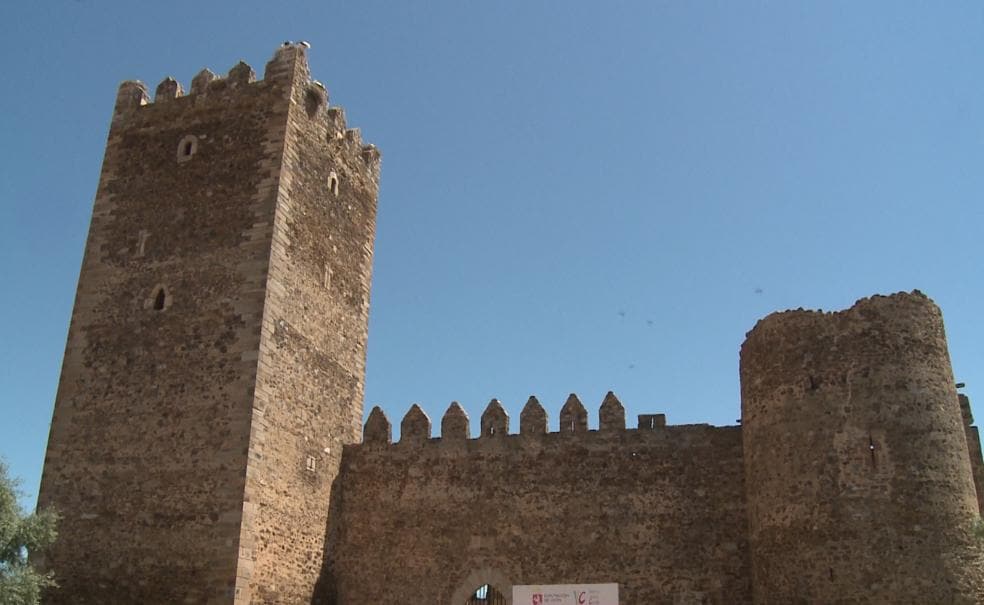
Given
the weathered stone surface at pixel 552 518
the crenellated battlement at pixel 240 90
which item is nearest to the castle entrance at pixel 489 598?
the weathered stone surface at pixel 552 518

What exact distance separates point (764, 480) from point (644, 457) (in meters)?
2.08

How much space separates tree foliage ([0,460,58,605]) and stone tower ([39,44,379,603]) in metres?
0.57

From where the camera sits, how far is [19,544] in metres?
13.0

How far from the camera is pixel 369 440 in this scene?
1641cm

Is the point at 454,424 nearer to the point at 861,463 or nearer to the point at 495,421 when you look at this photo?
the point at 495,421

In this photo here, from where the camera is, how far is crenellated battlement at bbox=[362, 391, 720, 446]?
15273 millimetres

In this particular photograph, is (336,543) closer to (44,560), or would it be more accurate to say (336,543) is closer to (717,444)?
(44,560)

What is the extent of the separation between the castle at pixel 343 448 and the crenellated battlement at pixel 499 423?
4 centimetres

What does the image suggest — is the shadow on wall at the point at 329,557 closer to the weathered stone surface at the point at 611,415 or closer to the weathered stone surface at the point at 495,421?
the weathered stone surface at the point at 495,421

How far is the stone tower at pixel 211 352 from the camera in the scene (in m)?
13.5

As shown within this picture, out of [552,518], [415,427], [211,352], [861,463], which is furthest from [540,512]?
[211,352]

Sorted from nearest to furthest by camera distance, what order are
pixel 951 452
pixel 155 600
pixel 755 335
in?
pixel 951 452
pixel 155 600
pixel 755 335

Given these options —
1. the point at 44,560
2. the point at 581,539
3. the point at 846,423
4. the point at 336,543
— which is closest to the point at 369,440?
the point at 336,543

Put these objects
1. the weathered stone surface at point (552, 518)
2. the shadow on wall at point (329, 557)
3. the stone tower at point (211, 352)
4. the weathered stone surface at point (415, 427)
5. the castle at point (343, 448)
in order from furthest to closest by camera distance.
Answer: the weathered stone surface at point (415, 427) < the shadow on wall at point (329, 557) < the weathered stone surface at point (552, 518) < the stone tower at point (211, 352) < the castle at point (343, 448)
